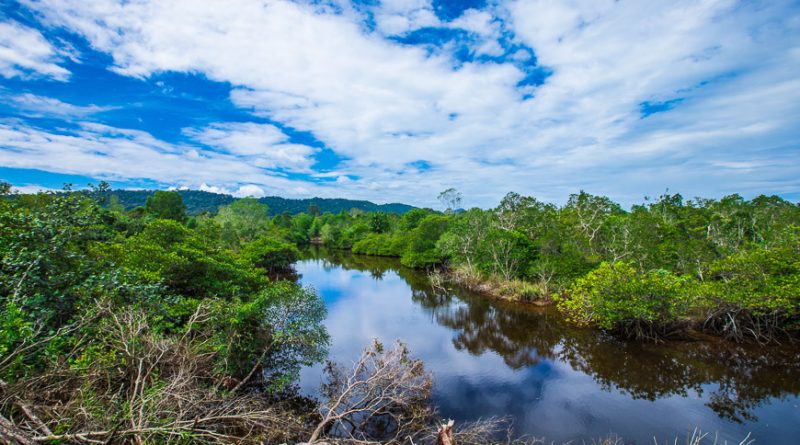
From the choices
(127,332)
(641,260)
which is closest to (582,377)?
(641,260)

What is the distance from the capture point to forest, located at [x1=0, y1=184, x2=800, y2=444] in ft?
21.9

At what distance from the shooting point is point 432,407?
12562mm

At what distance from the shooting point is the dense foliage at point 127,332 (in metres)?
6.30

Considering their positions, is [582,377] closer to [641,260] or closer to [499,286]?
[641,260]

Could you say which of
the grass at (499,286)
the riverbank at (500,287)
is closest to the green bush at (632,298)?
the riverbank at (500,287)

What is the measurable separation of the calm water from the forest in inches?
57.8

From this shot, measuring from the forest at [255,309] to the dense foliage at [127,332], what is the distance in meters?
0.07

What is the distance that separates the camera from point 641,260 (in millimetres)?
23906

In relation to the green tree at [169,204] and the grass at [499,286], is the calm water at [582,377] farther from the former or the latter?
the green tree at [169,204]

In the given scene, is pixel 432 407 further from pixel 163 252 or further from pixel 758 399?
pixel 163 252

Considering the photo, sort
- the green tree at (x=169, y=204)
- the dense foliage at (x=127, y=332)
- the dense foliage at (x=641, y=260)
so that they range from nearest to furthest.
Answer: the dense foliage at (x=127, y=332), the dense foliage at (x=641, y=260), the green tree at (x=169, y=204)

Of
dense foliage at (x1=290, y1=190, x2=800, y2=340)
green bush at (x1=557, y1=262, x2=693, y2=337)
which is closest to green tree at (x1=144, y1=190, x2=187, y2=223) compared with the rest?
dense foliage at (x1=290, y1=190, x2=800, y2=340)

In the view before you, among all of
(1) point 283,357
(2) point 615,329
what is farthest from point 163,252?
(2) point 615,329

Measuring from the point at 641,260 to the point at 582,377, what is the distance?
13439 mm
